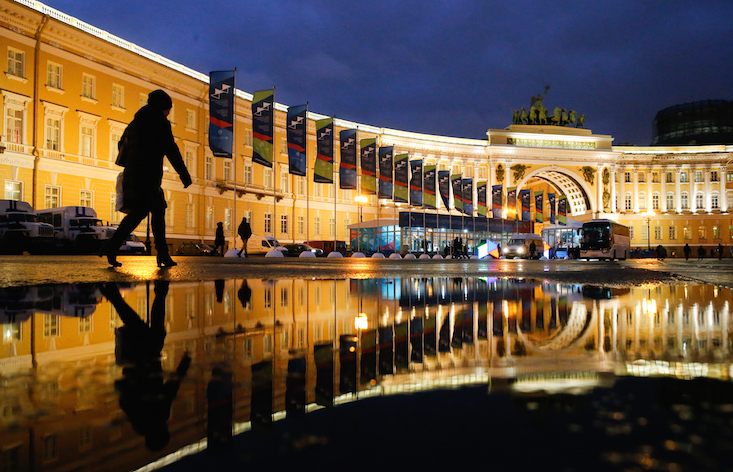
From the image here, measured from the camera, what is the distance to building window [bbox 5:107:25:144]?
79.6 ft

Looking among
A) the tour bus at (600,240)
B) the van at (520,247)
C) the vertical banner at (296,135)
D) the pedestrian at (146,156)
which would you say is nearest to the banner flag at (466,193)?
the van at (520,247)

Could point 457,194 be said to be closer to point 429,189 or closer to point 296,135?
point 429,189

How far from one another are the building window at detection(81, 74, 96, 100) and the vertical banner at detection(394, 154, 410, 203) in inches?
774

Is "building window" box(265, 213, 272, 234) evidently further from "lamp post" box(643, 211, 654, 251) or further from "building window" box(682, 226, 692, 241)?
"building window" box(682, 226, 692, 241)

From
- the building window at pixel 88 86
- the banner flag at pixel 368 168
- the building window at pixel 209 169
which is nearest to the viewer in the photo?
the building window at pixel 88 86

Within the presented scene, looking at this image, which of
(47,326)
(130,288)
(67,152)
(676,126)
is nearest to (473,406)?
(47,326)

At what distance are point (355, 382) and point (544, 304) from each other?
88.2 inches

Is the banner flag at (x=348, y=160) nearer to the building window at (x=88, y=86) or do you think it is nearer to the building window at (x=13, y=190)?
the building window at (x=88, y=86)

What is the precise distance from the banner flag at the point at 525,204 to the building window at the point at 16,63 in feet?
149

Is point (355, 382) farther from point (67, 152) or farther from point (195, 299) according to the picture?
point (67, 152)

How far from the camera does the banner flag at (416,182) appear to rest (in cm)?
3988

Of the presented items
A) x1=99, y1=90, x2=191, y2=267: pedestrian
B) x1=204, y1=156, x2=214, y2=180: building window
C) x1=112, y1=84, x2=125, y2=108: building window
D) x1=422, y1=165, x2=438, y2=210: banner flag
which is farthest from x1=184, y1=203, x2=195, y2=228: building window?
x1=99, y1=90, x2=191, y2=267: pedestrian

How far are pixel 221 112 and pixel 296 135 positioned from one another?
4.98 metres

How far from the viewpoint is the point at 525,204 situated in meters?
57.6
